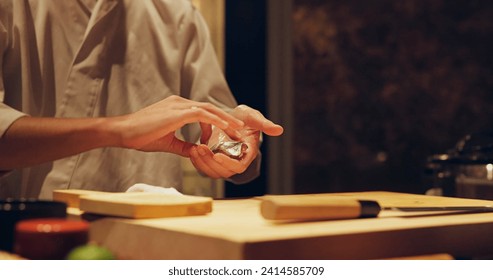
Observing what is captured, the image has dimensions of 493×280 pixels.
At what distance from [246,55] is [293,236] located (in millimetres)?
1935

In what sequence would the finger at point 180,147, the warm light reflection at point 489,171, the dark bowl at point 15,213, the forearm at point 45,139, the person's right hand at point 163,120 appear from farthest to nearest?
the warm light reflection at point 489,171, the finger at point 180,147, the forearm at point 45,139, the person's right hand at point 163,120, the dark bowl at point 15,213

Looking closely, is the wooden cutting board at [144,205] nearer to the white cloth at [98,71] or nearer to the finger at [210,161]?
the finger at [210,161]

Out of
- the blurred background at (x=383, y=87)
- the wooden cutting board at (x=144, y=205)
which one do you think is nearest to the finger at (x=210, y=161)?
the wooden cutting board at (x=144, y=205)

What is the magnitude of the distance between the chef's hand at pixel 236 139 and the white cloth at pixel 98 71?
159 mm

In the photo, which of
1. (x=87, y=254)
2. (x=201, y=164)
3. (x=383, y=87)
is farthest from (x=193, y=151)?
(x=383, y=87)

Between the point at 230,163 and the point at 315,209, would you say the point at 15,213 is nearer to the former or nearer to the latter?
the point at 315,209

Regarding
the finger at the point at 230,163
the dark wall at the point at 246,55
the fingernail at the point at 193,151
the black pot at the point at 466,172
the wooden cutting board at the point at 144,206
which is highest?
the dark wall at the point at 246,55

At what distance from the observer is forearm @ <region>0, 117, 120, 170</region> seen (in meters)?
1.22

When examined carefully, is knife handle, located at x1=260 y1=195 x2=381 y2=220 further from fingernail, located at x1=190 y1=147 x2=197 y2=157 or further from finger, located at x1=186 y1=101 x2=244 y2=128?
fingernail, located at x1=190 y1=147 x2=197 y2=157

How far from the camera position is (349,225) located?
0.80 meters

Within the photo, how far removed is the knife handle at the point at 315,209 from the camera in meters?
0.79

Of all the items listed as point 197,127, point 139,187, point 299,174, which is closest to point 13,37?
point 197,127
